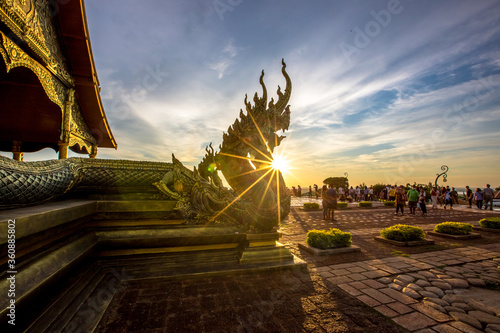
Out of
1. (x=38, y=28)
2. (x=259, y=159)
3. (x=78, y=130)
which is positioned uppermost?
(x=38, y=28)

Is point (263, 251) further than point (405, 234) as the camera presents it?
No

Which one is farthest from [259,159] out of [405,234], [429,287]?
[405,234]

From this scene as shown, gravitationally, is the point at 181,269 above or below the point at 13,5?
below

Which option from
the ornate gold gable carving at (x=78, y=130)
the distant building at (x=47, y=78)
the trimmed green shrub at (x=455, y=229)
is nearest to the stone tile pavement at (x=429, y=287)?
the trimmed green shrub at (x=455, y=229)

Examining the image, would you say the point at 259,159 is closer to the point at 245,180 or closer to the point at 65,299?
the point at 245,180

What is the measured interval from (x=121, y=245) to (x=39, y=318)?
144 centimetres

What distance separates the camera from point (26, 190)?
1.91 meters

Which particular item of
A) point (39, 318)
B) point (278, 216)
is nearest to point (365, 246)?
point (278, 216)

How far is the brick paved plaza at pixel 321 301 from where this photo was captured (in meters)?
2.06

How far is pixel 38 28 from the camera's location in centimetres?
545

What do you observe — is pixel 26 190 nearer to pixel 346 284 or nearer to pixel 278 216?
pixel 278 216

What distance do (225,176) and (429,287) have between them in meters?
3.61

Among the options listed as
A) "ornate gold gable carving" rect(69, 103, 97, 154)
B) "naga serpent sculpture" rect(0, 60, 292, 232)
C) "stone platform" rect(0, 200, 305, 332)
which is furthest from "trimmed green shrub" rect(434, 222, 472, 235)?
"ornate gold gable carving" rect(69, 103, 97, 154)

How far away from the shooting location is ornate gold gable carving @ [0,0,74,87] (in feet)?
14.1
